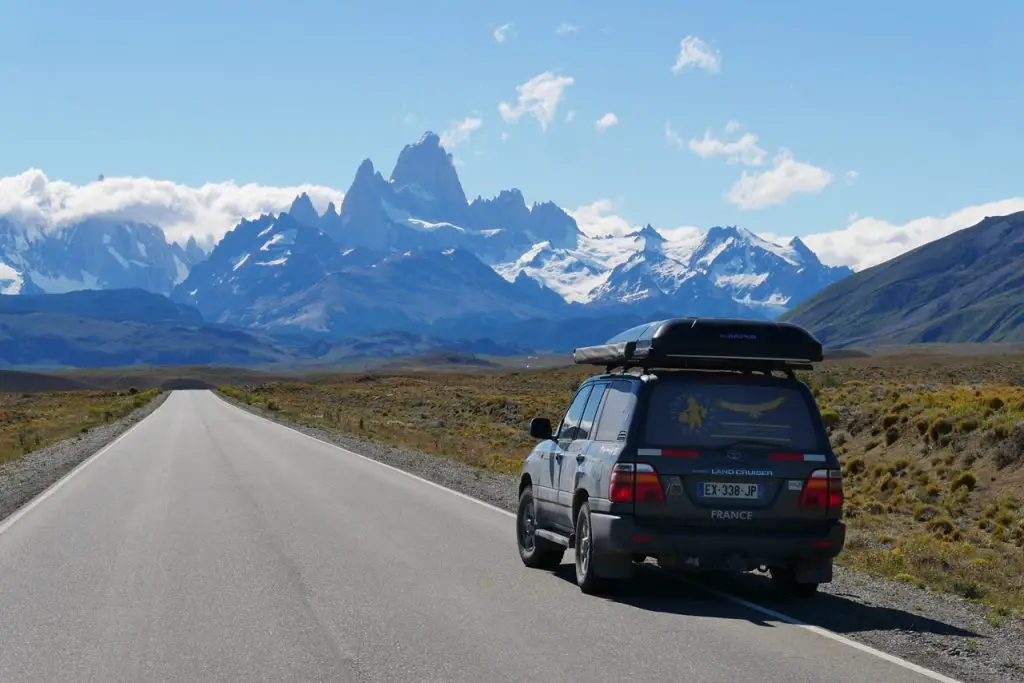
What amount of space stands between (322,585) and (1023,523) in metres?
12.7

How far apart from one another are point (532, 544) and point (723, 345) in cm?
348

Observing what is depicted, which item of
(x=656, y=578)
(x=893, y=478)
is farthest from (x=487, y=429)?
(x=656, y=578)

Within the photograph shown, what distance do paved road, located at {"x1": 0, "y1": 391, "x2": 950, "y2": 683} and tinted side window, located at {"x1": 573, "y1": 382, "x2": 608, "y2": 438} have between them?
154 centimetres

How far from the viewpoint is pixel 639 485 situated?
10.7 meters

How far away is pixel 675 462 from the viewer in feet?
35.2

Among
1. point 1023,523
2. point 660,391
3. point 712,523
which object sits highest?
point 660,391

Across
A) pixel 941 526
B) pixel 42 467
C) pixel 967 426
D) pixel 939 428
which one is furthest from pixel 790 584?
pixel 42 467

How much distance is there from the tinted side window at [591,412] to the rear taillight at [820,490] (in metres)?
2.25

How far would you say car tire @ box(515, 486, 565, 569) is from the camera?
1285 cm

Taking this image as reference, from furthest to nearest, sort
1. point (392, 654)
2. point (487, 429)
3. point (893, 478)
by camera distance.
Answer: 1. point (487, 429)
2. point (893, 478)
3. point (392, 654)

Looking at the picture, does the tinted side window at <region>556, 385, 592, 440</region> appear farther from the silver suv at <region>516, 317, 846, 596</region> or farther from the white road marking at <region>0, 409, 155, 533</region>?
the white road marking at <region>0, 409, 155, 533</region>

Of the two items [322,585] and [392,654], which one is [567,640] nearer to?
[392,654]

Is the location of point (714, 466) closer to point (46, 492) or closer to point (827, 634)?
point (827, 634)

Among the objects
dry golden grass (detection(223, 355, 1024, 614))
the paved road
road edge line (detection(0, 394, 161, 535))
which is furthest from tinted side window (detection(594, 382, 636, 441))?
road edge line (detection(0, 394, 161, 535))
